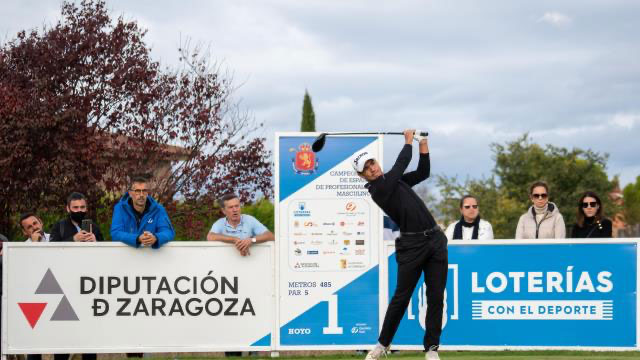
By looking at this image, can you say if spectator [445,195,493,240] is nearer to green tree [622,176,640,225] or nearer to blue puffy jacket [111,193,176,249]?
blue puffy jacket [111,193,176,249]

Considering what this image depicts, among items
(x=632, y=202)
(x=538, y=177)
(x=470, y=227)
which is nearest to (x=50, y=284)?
(x=470, y=227)

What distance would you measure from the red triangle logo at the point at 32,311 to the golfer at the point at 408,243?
3826 mm

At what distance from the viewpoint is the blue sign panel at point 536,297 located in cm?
1040

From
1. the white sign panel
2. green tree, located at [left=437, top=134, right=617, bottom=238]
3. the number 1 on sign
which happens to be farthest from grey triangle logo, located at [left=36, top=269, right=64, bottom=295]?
green tree, located at [left=437, top=134, right=617, bottom=238]

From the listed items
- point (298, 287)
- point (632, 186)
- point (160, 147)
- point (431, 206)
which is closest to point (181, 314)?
point (298, 287)

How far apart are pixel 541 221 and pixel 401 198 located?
8.66 feet

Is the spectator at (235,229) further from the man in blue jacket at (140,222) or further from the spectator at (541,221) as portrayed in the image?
the spectator at (541,221)

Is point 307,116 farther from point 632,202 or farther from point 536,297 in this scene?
point 536,297

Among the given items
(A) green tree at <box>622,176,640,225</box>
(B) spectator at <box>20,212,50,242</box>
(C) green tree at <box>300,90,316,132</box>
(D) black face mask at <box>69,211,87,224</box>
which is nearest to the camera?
(D) black face mask at <box>69,211,87,224</box>

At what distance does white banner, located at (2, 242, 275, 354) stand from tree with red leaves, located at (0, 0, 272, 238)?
10.6 feet

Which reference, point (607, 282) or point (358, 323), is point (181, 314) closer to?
point (358, 323)

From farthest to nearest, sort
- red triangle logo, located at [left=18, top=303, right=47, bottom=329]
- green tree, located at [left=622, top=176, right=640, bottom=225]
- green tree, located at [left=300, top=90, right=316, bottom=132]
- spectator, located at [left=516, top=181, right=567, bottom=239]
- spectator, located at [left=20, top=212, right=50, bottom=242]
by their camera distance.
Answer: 1. green tree, located at [left=622, top=176, right=640, bottom=225]
2. green tree, located at [left=300, top=90, right=316, bottom=132]
3. spectator, located at [left=20, top=212, right=50, bottom=242]
4. spectator, located at [left=516, top=181, right=567, bottom=239]
5. red triangle logo, located at [left=18, top=303, right=47, bottom=329]

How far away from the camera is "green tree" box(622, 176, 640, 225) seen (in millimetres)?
86688

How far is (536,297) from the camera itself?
1045 cm
